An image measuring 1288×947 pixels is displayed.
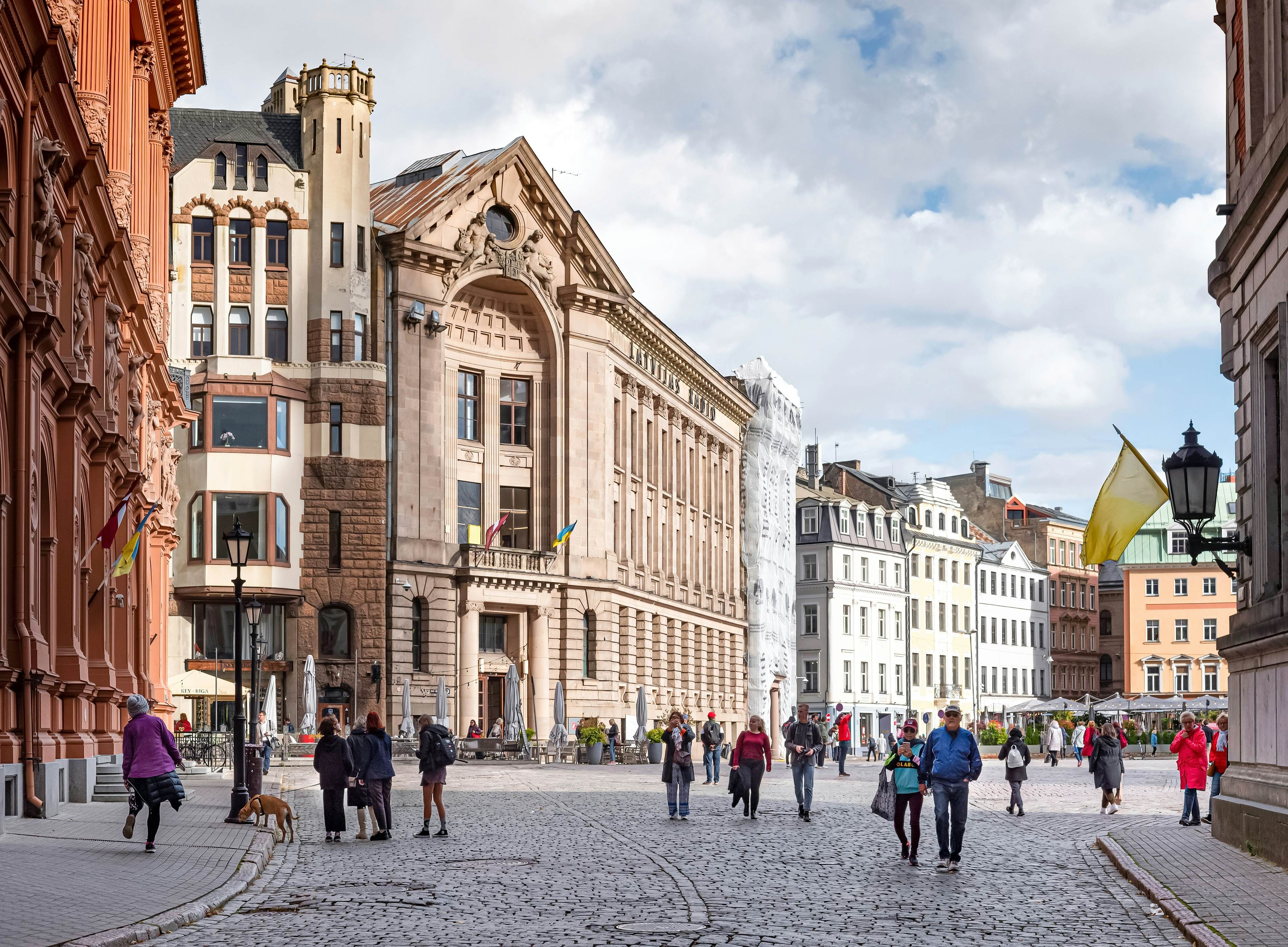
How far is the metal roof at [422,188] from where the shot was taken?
6688 cm

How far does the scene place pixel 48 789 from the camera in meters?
24.8

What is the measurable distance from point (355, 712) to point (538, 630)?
952 centimetres

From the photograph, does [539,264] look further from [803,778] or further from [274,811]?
[274,811]

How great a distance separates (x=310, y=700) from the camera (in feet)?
185

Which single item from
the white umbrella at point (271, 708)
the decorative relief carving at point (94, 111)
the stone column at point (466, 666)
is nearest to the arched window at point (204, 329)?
the white umbrella at point (271, 708)

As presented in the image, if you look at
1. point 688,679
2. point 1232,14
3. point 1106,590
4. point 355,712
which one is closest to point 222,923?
point 1232,14

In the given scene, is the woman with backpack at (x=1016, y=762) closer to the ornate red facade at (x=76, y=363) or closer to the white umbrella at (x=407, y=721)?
the ornate red facade at (x=76, y=363)

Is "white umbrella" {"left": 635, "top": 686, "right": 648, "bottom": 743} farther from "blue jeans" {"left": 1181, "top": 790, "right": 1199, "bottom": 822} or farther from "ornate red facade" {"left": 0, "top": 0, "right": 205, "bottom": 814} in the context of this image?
"blue jeans" {"left": 1181, "top": 790, "right": 1199, "bottom": 822}

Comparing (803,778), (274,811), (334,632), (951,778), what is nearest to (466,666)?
(334,632)

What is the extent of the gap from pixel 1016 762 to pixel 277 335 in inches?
1557

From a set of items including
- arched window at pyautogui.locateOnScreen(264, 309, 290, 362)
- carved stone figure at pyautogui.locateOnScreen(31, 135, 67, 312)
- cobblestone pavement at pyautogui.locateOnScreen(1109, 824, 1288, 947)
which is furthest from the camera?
arched window at pyautogui.locateOnScreen(264, 309, 290, 362)

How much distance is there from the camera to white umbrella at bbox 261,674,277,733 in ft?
170

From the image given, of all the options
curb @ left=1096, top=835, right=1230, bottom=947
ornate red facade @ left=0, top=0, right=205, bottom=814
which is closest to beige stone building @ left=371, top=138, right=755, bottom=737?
ornate red facade @ left=0, top=0, right=205, bottom=814

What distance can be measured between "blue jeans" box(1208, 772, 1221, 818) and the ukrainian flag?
4090 cm
